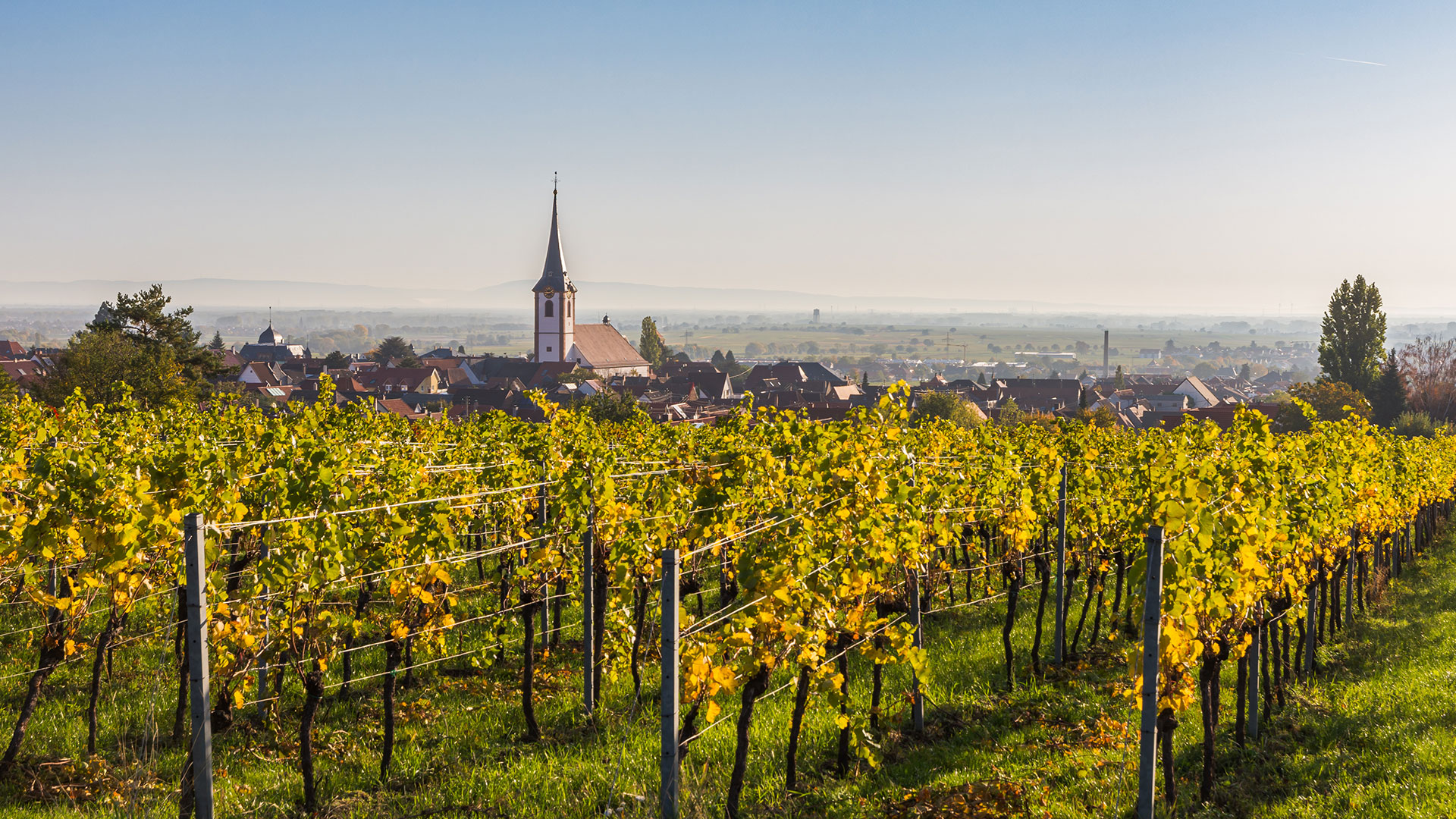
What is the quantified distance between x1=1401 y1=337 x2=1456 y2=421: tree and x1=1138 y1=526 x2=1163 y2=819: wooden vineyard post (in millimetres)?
75445

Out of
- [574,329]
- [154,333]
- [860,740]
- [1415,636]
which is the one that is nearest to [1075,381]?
[574,329]

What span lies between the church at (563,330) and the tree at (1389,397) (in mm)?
68209

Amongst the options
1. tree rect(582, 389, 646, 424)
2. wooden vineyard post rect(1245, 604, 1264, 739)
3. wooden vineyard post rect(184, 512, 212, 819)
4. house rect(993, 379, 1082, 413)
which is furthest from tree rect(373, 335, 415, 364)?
wooden vineyard post rect(184, 512, 212, 819)

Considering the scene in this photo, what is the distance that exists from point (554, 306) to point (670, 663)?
4065 inches

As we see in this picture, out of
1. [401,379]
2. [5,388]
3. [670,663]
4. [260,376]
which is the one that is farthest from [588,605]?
[260,376]

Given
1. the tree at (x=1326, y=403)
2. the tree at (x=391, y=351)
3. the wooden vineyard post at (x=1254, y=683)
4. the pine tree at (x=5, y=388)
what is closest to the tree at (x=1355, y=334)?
the tree at (x=1326, y=403)

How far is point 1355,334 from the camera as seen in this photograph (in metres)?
65.0

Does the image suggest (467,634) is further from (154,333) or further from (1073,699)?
(154,333)

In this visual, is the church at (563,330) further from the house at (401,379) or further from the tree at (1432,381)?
the tree at (1432,381)

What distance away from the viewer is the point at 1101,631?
49.7 ft

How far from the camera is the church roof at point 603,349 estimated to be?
112375 mm

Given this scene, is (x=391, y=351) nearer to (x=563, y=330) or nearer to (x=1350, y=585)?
(x=563, y=330)

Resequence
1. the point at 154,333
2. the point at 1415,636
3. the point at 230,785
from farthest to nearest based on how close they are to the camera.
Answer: the point at 154,333
the point at 1415,636
the point at 230,785

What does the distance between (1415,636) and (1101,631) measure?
15.5 feet
